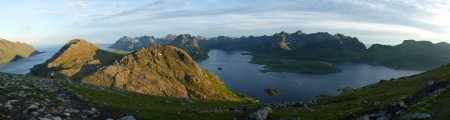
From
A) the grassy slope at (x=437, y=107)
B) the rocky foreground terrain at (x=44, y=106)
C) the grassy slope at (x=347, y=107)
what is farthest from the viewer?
the grassy slope at (x=347, y=107)

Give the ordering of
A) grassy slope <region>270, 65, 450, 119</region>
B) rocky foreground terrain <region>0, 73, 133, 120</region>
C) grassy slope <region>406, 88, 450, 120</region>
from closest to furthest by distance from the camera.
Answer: grassy slope <region>406, 88, 450, 120</region>, rocky foreground terrain <region>0, 73, 133, 120</region>, grassy slope <region>270, 65, 450, 119</region>

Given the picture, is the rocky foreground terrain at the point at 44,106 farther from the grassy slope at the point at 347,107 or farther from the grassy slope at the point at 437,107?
the grassy slope at the point at 437,107

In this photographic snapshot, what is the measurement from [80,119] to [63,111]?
82.7 inches

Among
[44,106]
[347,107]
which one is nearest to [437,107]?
[347,107]

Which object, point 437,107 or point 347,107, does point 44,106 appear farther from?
point 347,107

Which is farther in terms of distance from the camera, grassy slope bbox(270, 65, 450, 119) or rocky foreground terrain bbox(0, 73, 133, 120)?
grassy slope bbox(270, 65, 450, 119)

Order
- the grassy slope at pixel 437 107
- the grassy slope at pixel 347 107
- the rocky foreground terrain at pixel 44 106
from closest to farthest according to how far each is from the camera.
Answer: the grassy slope at pixel 437 107 → the rocky foreground terrain at pixel 44 106 → the grassy slope at pixel 347 107

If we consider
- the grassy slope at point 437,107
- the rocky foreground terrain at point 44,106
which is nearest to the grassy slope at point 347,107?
the grassy slope at point 437,107

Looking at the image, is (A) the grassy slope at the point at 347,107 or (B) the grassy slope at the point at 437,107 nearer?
(B) the grassy slope at the point at 437,107

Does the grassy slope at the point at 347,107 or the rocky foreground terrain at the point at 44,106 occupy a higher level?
the rocky foreground terrain at the point at 44,106

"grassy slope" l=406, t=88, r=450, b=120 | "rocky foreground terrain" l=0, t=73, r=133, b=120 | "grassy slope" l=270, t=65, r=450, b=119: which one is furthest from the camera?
"grassy slope" l=270, t=65, r=450, b=119

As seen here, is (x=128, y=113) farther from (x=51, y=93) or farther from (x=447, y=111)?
(x=447, y=111)

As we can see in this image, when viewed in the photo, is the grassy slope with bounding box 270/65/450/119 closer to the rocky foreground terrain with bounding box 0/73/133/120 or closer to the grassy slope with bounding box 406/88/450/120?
the grassy slope with bounding box 406/88/450/120

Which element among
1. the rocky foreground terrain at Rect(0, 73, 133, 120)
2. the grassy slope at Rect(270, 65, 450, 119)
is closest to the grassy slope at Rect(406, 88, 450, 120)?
the grassy slope at Rect(270, 65, 450, 119)
